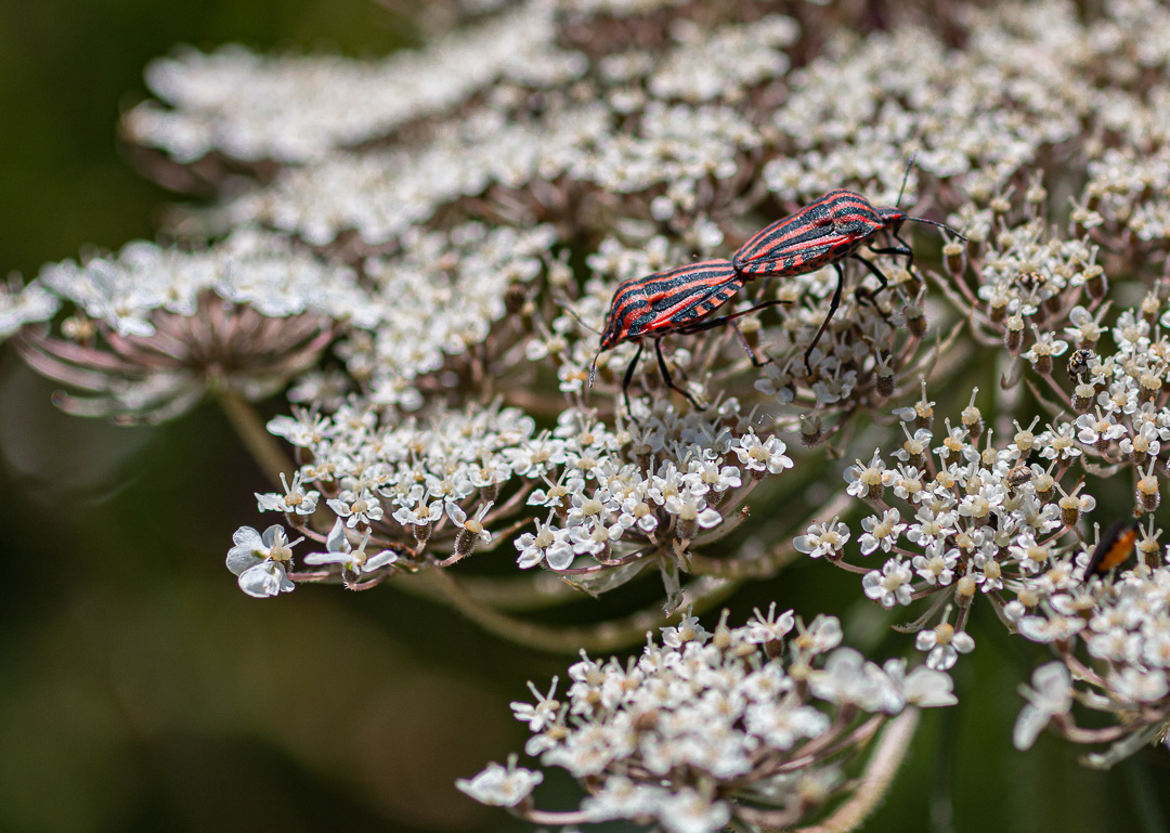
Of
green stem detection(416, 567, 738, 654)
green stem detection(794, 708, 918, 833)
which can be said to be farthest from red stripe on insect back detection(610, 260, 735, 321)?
green stem detection(794, 708, 918, 833)

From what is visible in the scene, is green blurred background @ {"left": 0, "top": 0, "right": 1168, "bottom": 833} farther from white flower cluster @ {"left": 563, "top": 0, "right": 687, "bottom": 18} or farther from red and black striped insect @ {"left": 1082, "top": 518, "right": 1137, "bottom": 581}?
white flower cluster @ {"left": 563, "top": 0, "right": 687, "bottom": 18}

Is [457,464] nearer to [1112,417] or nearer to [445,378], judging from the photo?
[445,378]

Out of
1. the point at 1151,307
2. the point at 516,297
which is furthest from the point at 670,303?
the point at 1151,307

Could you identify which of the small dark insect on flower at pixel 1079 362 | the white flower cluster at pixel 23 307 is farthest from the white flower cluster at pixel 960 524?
the white flower cluster at pixel 23 307

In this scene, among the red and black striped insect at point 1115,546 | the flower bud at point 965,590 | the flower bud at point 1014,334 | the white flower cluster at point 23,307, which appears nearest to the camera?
the red and black striped insect at point 1115,546

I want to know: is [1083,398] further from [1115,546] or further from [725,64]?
[725,64]

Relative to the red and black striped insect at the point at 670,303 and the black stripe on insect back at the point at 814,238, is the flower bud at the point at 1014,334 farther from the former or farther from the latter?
the red and black striped insect at the point at 670,303

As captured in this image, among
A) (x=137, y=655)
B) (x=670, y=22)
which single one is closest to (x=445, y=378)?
(x=670, y=22)
